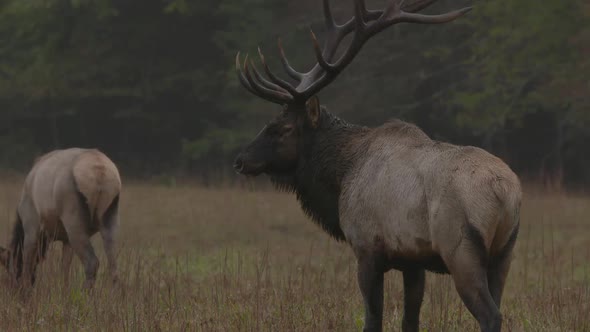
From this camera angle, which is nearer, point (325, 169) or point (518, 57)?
point (325, 169)

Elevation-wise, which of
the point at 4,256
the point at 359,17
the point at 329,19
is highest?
the point at 359,17

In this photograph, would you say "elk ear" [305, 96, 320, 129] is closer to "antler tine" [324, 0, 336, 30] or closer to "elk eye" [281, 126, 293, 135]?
"elk eye" [281, 126, 293, 135]

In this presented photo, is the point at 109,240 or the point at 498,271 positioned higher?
the point at 498,271

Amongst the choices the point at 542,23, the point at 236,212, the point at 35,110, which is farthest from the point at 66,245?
the point at 35,110

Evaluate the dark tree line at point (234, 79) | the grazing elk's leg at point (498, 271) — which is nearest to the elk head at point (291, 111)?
the grazing elk's leg at point (498, 271)

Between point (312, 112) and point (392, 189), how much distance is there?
4.57ft

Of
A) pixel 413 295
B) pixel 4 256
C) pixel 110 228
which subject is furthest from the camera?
pixel 110 228

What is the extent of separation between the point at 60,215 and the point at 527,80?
16625 mm

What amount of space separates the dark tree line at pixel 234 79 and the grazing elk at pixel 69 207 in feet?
50.8

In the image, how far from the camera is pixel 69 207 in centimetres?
967

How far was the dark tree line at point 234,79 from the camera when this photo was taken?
80.1 feet

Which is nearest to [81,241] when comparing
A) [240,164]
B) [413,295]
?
[240,164]

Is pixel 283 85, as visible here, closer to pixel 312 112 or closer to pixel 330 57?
pixel 312 112

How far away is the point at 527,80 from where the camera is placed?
24.3 meters
